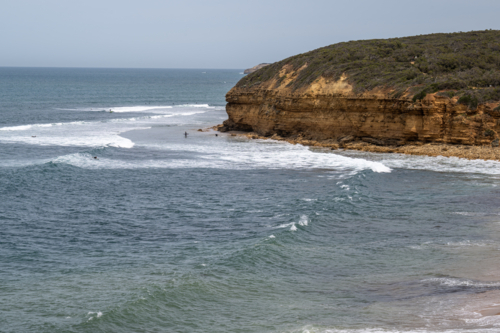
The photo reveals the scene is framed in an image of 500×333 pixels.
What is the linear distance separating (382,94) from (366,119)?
2.41 metres

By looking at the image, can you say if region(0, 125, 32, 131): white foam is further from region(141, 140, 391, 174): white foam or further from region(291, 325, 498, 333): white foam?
region(291, 325, 498, 333): white foam

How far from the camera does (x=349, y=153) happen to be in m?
39.9

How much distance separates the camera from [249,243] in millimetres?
19172

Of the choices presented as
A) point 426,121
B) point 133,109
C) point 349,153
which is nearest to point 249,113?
point 349,153

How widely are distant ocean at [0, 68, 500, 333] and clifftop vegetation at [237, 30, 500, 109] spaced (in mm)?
6787

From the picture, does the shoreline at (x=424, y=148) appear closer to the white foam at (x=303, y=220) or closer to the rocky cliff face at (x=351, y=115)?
the rocky cliff face at (x=351, y=115)

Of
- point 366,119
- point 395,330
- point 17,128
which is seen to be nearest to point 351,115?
point 366,119

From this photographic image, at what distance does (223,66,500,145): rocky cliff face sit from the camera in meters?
37.2

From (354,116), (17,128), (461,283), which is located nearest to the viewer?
(461,283)

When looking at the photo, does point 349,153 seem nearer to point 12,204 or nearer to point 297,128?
point 297,128

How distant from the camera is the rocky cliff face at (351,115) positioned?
37.2 metres

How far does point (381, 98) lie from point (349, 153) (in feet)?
17.5

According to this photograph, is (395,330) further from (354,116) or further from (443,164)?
(354,116)

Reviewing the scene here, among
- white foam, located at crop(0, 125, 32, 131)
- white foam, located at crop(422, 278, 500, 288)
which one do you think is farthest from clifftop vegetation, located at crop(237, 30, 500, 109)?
white foam, located at crop(422, 278, 500, 288)
